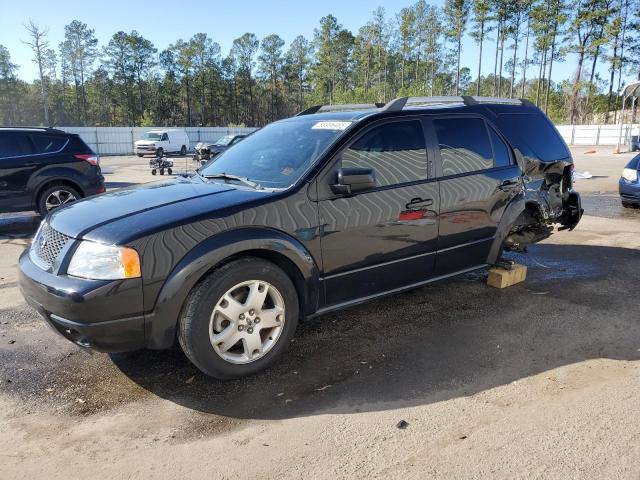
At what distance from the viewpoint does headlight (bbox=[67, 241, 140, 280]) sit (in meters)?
2.83

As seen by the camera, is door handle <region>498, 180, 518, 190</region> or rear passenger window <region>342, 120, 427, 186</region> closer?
rear passenger window <region>342, 120, 427, 186</region>

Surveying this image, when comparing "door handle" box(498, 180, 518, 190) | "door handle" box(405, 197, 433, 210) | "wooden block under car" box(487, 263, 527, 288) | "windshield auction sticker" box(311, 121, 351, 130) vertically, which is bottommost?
"wooden block under car" box(487, 263, 527, 288)

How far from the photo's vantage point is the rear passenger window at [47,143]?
28.7ft

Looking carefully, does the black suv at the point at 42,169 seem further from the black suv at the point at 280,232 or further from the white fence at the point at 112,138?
the white fence at the point at 112,138

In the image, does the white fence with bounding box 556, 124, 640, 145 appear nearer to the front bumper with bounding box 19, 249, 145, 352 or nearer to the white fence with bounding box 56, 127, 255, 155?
the white fence with bounding box 56, 127, 255, 155

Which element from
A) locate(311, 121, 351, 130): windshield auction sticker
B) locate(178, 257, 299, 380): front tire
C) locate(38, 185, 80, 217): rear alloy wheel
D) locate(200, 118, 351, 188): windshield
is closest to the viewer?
locate(178, 257, 299, 380): front tire

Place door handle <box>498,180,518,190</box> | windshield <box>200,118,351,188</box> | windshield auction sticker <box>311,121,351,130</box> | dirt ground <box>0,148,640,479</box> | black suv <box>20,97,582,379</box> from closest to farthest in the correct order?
dirt ground <box>0,148,640,479</box>, black suv <box>20,97,582,379</box>, windshield <box>200,118,351,188</box>, windshield auction sticker <box>311,121,351,130</box>, door handle <box>498,180,518,190</box>

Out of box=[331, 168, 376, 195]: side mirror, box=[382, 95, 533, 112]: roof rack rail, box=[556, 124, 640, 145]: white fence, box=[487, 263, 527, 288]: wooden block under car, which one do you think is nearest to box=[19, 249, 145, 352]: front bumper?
box=[331, 168, 376, 195]: side mirror

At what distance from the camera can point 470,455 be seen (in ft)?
8.29

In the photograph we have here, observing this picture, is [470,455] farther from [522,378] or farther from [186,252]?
[186,252]

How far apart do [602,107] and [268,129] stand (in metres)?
74.3

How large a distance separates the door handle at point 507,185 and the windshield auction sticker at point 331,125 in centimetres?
178

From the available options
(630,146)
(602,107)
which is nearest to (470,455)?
(630,146)

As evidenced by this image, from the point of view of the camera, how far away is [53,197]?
8.80 metres
